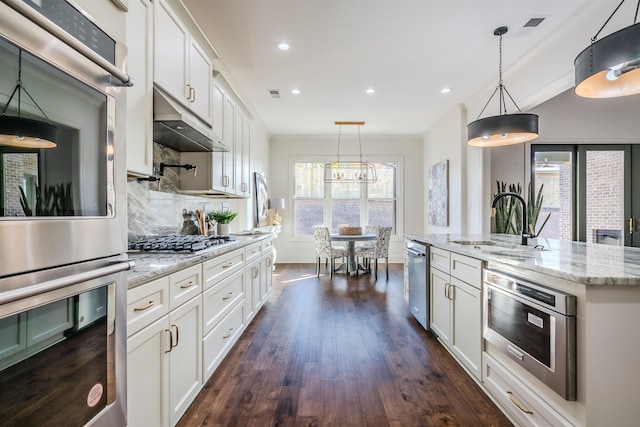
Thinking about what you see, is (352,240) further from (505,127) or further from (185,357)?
(185,357)

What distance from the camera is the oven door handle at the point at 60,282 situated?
0.62 metres

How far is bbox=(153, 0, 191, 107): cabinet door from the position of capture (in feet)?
5.80

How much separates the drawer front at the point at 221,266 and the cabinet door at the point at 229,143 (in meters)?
0.95

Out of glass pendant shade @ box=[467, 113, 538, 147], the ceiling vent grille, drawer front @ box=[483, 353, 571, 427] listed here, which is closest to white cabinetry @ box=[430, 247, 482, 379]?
drawer front @ box=[483, 353, 571, 427]

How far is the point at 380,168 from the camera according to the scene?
6664 mm

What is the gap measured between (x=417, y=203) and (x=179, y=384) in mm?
5939

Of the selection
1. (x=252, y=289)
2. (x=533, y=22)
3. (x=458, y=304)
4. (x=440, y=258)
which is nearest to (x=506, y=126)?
(x=533, y=22)

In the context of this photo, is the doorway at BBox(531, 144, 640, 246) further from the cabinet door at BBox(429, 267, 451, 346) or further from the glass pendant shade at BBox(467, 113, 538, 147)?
the cabinet door at BBox(429, 267, 451, 346)

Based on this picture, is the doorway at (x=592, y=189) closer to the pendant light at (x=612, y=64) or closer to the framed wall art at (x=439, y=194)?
the framed wall art at (x=439, y=194)

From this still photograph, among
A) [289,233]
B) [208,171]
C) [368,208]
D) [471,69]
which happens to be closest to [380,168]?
[368,208]

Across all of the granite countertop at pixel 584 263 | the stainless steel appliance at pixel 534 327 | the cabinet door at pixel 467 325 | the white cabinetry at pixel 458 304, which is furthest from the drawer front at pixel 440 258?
the stainless steel appliance at pixel 534 327

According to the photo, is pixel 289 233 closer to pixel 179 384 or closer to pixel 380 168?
pixel 380 168

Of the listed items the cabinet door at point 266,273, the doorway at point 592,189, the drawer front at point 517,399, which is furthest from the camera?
the doorway at point 592,189

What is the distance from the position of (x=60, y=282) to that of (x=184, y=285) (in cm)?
85
